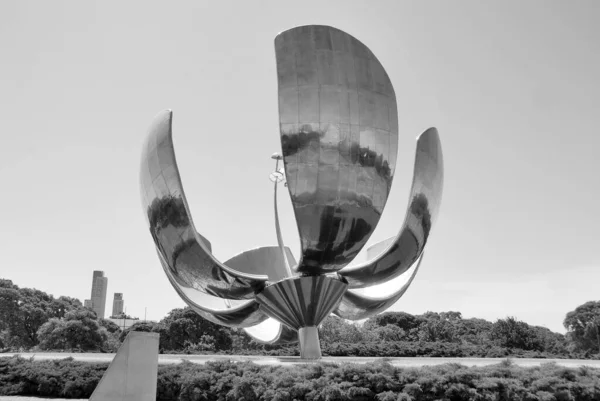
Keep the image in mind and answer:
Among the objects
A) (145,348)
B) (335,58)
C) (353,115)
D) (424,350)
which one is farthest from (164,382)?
(424,350)

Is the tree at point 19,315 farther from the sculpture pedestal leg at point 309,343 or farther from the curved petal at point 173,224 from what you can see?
the sculpture pedestal leg at point 309,343

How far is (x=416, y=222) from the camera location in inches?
611

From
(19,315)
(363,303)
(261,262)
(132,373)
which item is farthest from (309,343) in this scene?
(19,315)

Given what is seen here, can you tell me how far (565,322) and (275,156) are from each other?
59495 mm

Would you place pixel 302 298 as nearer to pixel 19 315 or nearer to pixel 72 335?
pixel 72 335

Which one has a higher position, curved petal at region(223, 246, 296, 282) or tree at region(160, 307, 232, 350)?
curved petal at region(223, 246, 296, 282)

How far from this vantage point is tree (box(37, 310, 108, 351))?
40.2 metres

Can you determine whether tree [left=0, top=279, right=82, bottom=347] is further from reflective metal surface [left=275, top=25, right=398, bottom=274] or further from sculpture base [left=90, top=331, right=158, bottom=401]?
sculpture base [left=90, top=331, right=158, bottom=401]

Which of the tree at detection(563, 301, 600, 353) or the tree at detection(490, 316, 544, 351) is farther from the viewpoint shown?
the tree at detection(563, 301, 600, 353)

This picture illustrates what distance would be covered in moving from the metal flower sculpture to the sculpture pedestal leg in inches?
1.2

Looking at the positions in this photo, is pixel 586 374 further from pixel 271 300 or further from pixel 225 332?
pixel 225 332

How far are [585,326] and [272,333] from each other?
189 ft

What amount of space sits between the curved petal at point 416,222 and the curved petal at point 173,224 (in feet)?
10.5

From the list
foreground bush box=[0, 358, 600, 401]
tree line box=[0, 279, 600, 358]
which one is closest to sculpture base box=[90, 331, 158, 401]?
foreground bush box=[0, 358, 600, 401]
